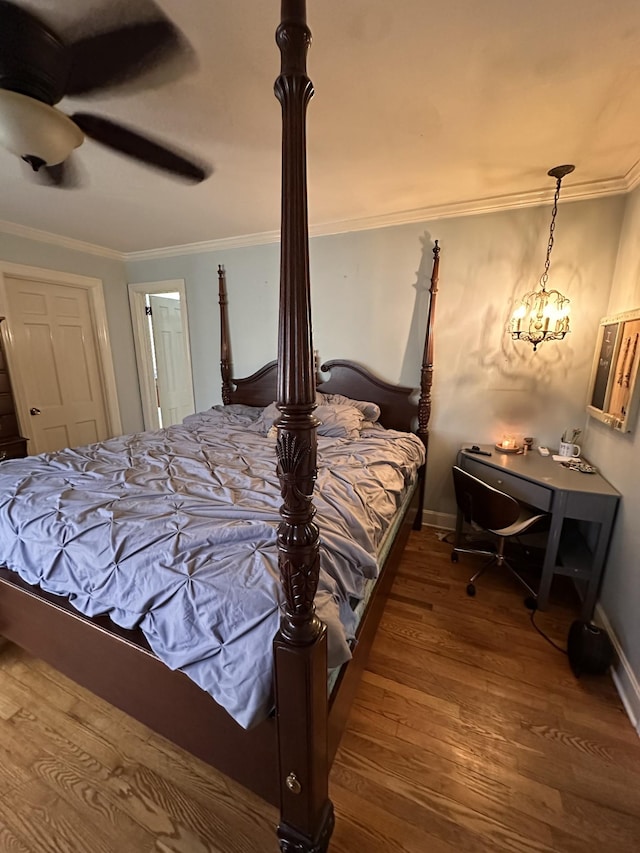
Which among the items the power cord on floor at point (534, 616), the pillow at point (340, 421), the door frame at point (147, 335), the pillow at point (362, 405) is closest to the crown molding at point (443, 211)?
the door frame at point (147, 335)

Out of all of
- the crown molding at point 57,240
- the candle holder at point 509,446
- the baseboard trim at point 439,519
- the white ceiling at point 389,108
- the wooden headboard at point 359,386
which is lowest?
the baseboard trim at point 439,519

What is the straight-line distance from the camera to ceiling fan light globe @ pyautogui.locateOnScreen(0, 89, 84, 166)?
1214 mm

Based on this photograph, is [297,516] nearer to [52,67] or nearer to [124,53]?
[124,53]

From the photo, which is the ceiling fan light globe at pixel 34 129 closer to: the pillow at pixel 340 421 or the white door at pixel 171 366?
the pillow at pixel 340 421

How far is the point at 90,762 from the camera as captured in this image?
131 cm

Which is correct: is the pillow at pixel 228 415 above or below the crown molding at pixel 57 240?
below

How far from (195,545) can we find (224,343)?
2.75 metres

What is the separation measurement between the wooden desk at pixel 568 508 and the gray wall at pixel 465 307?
53 centimetres

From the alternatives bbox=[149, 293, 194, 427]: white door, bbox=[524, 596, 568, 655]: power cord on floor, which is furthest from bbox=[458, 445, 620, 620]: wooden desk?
bbox=[149, 293, 194, 427]: white door

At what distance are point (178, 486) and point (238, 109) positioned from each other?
5.52ft

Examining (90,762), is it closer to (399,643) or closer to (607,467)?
(399,643)

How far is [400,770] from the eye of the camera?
129 centimetres

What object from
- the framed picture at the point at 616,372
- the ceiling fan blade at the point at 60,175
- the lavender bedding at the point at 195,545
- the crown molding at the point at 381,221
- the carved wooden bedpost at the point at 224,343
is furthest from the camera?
the carved wooden bedpost at the point at 224,343

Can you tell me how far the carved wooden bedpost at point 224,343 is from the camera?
11.3 feet
